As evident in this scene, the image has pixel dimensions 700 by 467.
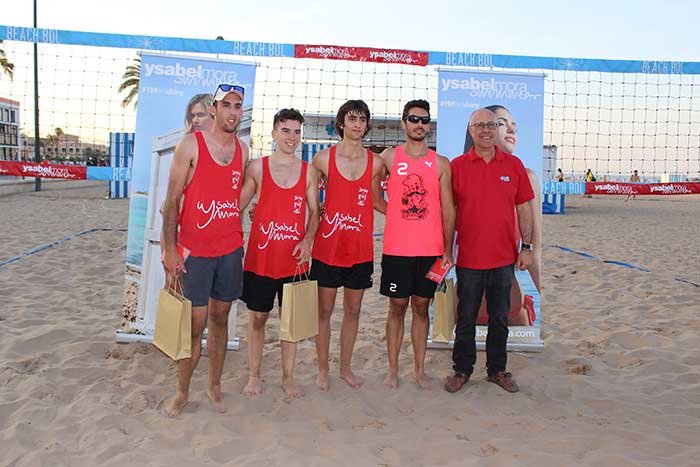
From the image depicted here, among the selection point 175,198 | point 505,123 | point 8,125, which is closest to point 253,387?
point 175,198

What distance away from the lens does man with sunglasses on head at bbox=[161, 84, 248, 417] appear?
284cm

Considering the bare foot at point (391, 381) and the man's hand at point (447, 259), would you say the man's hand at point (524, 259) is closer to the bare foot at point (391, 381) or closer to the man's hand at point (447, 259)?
the man's hand at point (447, 259)

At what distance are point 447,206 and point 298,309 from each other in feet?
3.32

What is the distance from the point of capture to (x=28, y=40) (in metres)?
4.43

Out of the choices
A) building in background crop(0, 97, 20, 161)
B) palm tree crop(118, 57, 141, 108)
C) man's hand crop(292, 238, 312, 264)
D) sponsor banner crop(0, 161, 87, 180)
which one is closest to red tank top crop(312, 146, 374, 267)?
man's hand crop(292, 238, 312, 264)

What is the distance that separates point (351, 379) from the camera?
339 centimetres

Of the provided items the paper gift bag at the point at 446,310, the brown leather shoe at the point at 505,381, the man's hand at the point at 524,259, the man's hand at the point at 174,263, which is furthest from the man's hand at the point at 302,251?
the brown leather shoe at the point at 505,381

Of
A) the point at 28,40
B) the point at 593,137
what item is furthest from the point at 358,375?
the point at 593,137

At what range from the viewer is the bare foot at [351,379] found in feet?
11.0

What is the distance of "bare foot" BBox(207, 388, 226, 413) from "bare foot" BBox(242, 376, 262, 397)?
15 centimetres

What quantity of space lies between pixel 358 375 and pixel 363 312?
1472 millimetres

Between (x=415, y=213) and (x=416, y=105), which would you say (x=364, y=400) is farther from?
(x=416, y=105)

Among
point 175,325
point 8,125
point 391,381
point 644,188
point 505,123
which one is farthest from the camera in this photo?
point 8,125

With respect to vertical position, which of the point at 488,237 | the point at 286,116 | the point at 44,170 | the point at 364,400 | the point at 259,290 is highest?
the point at 286,116
